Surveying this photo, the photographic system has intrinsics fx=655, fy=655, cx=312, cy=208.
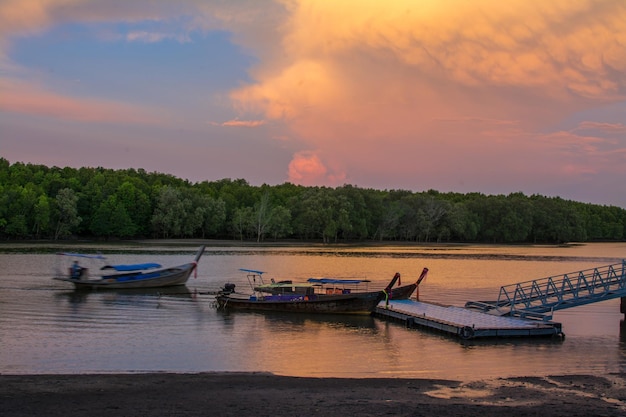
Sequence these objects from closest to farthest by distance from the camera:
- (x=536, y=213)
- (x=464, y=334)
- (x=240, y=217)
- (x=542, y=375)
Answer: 1. (x=542, y=375)
2. (x=464, y=334)
3. (x=240, y=217)
4. (x=536, y=213)

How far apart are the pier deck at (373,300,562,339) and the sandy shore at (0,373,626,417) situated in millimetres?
7163

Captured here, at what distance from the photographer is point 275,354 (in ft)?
78.3

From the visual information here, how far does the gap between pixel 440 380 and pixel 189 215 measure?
123290mm

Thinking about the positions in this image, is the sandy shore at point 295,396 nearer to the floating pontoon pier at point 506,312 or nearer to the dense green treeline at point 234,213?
the floating pontoon pier at point 506,312

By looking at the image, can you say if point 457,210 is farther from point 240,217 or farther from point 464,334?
point 464,334

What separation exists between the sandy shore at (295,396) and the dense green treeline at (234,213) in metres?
113

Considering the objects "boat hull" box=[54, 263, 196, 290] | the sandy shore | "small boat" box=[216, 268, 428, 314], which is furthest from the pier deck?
"boat hull" box=[54, 263, 196, 290]

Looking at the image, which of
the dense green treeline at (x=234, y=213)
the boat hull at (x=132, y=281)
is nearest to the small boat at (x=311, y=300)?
the boat hull at (x=132, y=281)

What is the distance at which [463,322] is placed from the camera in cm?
2906

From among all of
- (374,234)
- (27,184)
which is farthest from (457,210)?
(27,184)

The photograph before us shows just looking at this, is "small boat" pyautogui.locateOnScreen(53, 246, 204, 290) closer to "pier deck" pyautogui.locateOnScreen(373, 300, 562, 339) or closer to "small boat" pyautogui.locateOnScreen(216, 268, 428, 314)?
"small boat" pyautogui.locateOnScreen(216, 268, 428, 314)

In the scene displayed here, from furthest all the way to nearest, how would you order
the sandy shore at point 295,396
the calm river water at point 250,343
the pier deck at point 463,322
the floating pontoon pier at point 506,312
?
the floating pontoon pier at point 506,312
the pier deck at point 463,322
the calm river water at point 250,343
the sandy shore at point 295,396

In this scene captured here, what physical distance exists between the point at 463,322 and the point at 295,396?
14.5 meters

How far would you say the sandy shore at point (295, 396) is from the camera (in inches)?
581
